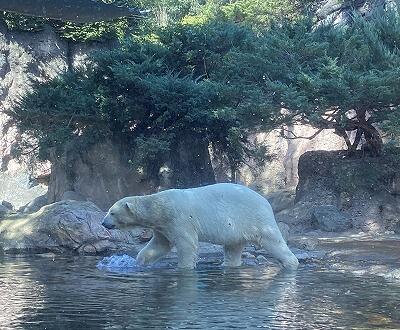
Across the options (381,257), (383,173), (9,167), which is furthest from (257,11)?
(381,257)

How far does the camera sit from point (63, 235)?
12.5m

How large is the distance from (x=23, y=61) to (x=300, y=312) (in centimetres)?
2349

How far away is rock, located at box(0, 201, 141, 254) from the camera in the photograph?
40.8 ft

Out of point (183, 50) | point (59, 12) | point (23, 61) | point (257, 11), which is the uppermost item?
point (257, 11)

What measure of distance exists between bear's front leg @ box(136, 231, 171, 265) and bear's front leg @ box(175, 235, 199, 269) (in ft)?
1.34

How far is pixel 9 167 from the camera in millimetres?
28094

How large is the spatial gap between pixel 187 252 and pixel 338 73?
666 cm

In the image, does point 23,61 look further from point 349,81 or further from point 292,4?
point 349,81

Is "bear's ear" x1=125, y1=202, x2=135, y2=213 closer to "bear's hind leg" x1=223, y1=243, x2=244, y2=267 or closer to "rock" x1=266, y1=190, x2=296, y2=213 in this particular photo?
"bear's hind leg" x1=223, y1=243, x2=244, y2=267

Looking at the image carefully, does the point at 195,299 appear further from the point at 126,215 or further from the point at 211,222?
the point at 126,215

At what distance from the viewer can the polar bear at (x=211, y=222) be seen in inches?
390

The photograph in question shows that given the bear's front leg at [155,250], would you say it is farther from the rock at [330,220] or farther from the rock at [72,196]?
the rock at [72,196]

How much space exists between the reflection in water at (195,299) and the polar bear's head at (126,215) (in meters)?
0.94

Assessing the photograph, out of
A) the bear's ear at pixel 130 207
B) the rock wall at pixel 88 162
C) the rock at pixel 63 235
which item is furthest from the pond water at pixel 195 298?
the rock wall at pixel 88 162
